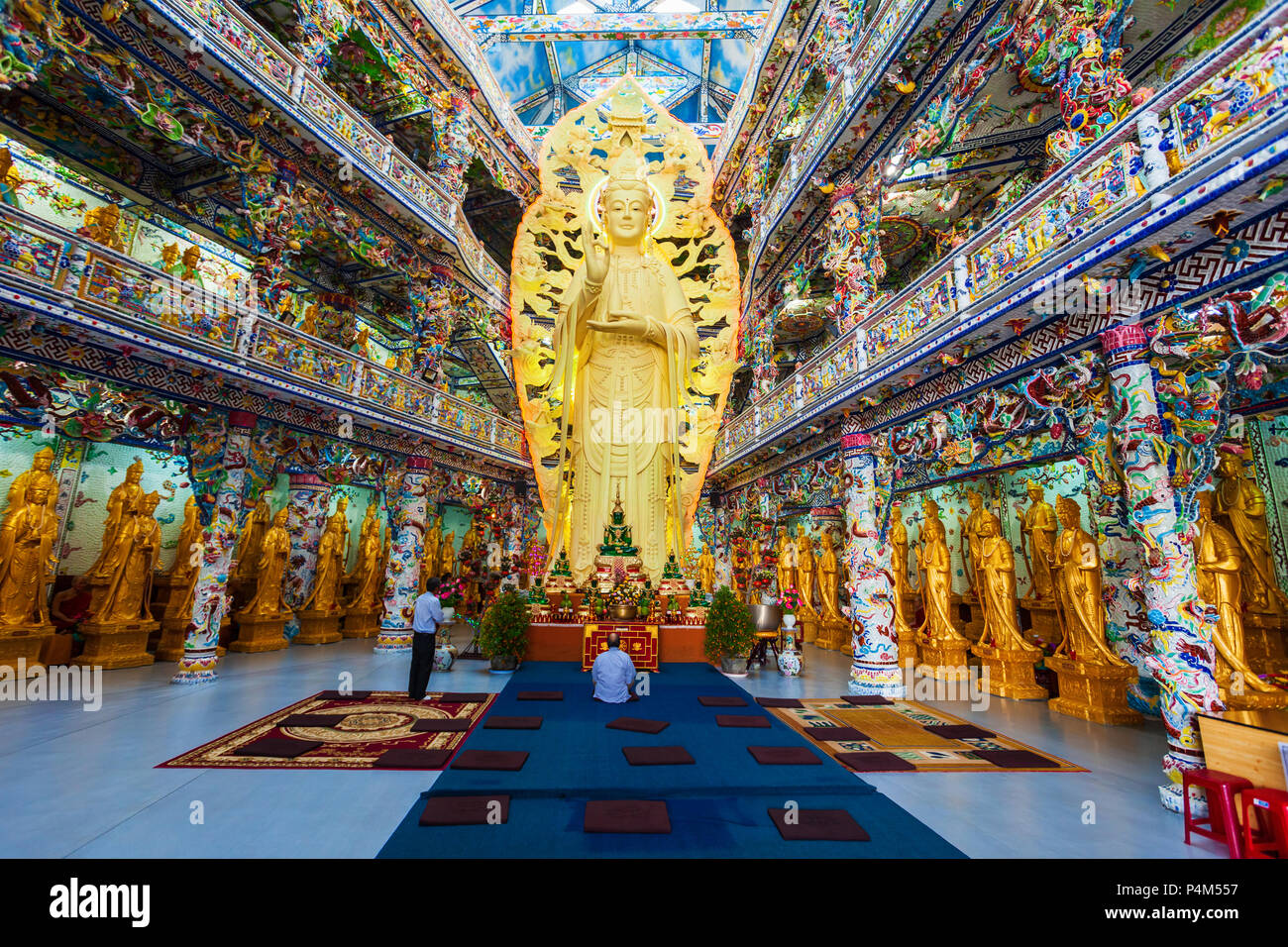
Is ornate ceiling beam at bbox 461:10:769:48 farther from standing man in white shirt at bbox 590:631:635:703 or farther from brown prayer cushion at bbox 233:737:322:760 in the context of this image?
brown prayer cushion at bbox 233:737:322:760

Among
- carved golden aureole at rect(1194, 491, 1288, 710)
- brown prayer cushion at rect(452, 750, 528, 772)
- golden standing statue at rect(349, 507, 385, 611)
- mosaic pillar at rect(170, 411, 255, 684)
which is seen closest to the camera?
brown prayer cushion at rect(452, 750, 528, 772)

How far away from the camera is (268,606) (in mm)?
10898

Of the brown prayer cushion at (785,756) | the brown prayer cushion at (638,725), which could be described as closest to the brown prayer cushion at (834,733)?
the brown prayer cushion at (785,756)

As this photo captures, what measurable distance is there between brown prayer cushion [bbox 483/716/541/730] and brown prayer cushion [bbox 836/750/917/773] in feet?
9.57

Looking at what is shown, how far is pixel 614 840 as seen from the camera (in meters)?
3.16

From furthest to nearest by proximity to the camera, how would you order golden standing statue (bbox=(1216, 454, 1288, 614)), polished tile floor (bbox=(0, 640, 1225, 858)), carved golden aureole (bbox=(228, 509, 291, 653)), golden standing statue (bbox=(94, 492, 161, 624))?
1. carved golden aureole (bbox=(228, 509, 291, 653))
2. golden standing statue (bbox=(94, 492, 161, 624))
3. golden standing statue (bbox=(1216, 454, 1288, 614))
4. polished tile floor (bbox=(0, 640, 1225, 858))

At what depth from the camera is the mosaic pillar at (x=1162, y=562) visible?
4082 mm

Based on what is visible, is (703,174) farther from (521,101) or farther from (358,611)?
(358,611)

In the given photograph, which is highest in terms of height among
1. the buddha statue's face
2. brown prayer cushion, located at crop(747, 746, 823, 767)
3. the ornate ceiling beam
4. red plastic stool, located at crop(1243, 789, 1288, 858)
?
the ornate ceiling beam

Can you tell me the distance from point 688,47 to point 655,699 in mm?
20334

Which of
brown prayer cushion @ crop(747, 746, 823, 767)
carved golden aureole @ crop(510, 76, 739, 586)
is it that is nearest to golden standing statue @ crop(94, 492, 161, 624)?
carved golden aureole @ crop(510, 76, 739, 586)

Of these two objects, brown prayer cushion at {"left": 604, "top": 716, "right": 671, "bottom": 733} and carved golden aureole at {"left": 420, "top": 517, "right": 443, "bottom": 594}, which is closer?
A: brown prayer cushion at {"left": 604, "top": 716, "right": 671, "bottom": 733}

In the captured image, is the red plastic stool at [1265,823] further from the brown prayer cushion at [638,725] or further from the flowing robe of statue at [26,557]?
the flowing robe of statue at [26,557]

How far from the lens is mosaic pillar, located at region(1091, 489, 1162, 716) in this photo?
245 inches
